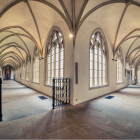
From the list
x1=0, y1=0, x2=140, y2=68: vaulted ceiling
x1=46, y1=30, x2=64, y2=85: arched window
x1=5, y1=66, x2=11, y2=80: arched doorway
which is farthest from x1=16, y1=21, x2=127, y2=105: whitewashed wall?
x1=5, y1=66, x2=11, y2=80: arched doorway

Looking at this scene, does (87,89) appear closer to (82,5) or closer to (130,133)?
(130,133)

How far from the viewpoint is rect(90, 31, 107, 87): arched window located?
6.60 meters

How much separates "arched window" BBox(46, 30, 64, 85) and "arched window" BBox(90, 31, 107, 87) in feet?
7.07

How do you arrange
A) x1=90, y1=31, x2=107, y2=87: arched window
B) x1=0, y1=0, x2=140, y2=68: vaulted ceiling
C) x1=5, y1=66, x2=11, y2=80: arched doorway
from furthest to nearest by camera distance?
x1=5, y1=66, x2=11, y2=80: arched doorway, x1=90, y1=31, x2=107, y2=87: arched window, x1=0, y1=0, x2=140, y2=68: vaulted ceiling

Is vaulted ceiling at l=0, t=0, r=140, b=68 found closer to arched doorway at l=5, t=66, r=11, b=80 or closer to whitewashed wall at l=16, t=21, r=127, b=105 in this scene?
whitewashed wall at l=16, t=21, r=127, b=105

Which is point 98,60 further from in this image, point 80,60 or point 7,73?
point 7,73

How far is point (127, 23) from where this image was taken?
23.3ft

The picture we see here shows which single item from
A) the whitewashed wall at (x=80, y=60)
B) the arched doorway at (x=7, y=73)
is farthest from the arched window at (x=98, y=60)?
the arched doorway at (x=7, y=73)

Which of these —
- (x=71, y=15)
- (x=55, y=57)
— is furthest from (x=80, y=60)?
(x=71, y=15)

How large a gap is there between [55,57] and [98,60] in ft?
10.9

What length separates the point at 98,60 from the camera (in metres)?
7.16

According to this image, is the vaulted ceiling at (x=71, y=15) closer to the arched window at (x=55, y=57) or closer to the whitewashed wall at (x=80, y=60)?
the whitewashed wall at (x=80, y=60)

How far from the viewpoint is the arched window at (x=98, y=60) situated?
21.6ft

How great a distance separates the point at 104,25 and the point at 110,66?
358 centimetres
